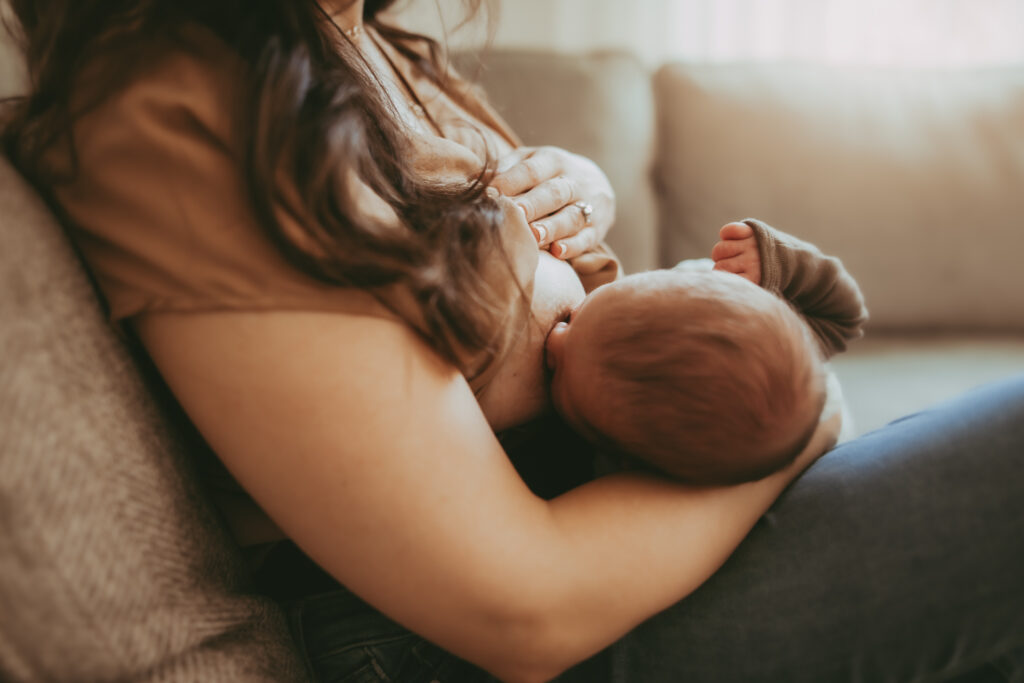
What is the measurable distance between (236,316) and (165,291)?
0.06 metres

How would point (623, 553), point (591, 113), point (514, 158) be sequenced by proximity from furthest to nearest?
point (591, 113)
point (514, 158)
point (623, 553)

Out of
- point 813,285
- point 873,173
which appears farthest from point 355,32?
point 873,173

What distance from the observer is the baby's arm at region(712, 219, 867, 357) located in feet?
2.60

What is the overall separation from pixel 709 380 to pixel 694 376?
0.05 ft

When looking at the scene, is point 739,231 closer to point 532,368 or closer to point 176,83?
point 532,368

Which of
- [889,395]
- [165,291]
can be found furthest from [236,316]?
[889,395]

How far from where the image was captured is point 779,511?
0.66 metres

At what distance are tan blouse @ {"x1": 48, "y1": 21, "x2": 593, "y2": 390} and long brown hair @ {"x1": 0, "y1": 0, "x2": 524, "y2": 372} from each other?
0.01 meters

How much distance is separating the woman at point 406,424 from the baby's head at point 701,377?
5cm

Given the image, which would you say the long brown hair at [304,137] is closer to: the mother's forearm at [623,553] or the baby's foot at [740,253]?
the mother's forearm at [623,553]

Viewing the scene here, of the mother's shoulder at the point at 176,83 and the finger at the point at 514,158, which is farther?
the finger at the point at 514,158

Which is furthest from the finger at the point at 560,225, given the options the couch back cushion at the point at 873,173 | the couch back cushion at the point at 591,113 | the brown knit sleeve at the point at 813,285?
the couch back cushion at the point at 873,173

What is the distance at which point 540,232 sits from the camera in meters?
0.79

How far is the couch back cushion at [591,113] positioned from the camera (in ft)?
4.20
